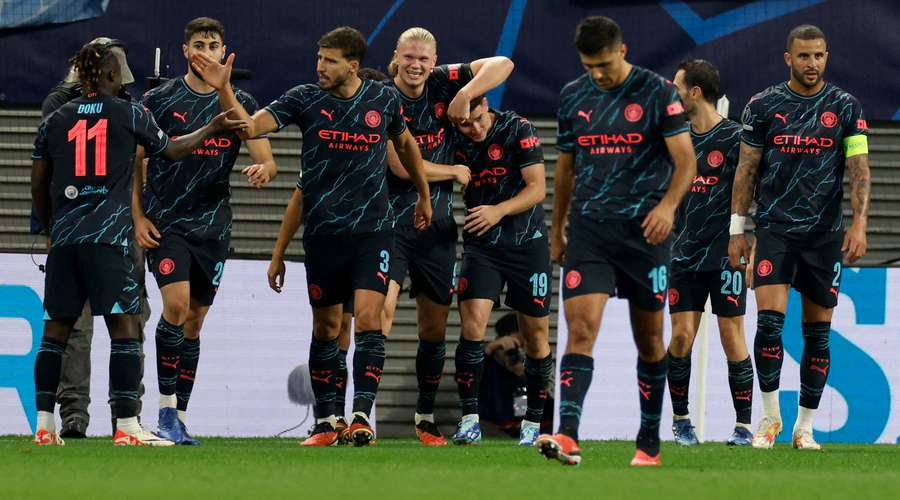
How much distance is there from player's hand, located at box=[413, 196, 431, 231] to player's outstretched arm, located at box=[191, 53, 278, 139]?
1070mm

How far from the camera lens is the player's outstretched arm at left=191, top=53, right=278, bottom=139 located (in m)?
8.76

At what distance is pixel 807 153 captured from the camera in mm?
9648

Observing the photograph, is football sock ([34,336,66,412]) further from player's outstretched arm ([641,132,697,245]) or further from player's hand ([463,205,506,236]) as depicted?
player's outstretched arm ([641,132,697,245])

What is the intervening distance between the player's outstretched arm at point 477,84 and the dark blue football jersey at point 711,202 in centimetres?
142

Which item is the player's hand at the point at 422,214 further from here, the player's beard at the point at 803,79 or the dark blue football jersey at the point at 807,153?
the player's beard at the point at 803,79

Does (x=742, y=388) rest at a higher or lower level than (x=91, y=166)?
lower

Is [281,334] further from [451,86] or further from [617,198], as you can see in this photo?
[617,198]

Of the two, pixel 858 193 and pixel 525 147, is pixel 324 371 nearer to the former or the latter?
pixel 525 147

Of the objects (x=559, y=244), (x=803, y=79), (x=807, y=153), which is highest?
(x=803, y=79)

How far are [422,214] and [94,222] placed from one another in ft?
6.53

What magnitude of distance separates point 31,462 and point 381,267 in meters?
2.59

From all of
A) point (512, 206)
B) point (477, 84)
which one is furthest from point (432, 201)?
point (477, 84)

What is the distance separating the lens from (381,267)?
909 centimetres

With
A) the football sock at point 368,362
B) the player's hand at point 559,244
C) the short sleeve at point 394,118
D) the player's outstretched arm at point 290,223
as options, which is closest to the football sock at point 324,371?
the football sock at point 368,362
